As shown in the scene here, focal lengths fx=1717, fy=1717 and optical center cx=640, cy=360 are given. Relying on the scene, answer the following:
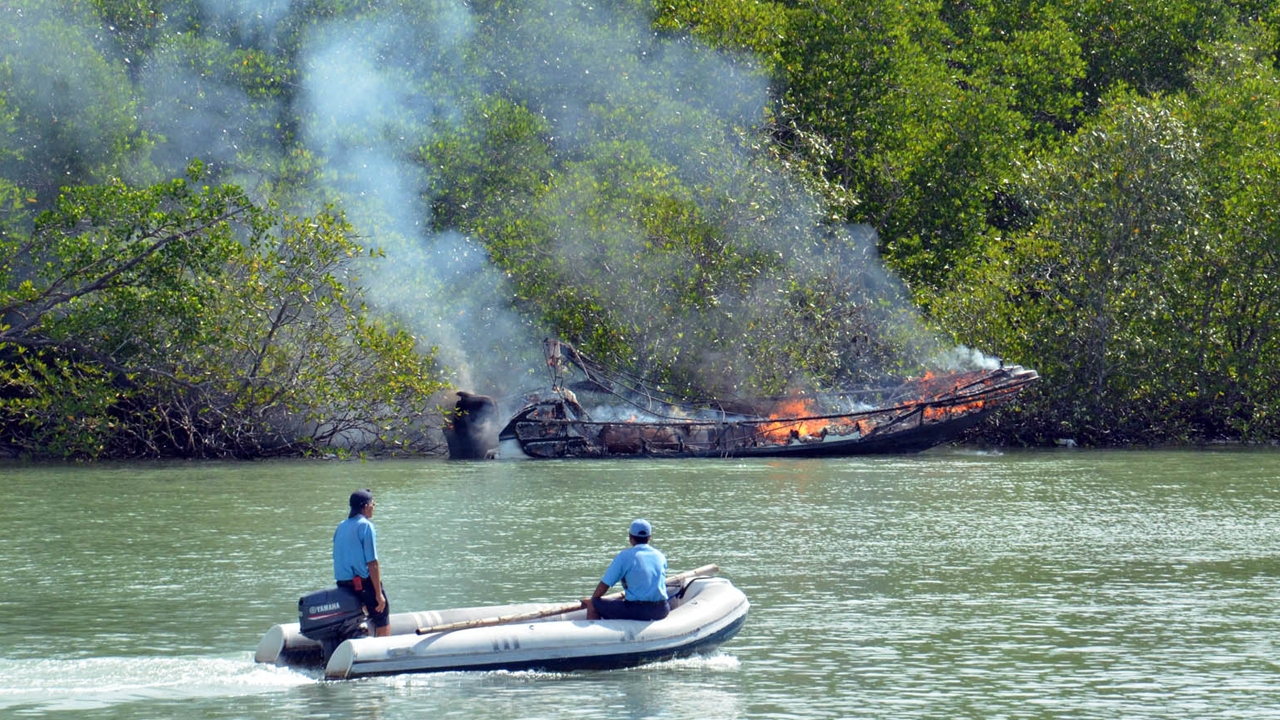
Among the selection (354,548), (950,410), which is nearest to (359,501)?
(354,548)

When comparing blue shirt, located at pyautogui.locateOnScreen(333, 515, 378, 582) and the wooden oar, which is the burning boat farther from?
blue shirt, located at pyautogui.locateOnScreen(333, 515, 378, 582)

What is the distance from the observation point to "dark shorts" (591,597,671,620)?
53.0 feet

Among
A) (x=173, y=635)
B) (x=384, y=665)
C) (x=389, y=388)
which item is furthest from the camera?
(x=389, y=388)

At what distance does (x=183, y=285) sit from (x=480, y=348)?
1290 cm

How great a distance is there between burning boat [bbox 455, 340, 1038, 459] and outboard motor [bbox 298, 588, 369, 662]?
93.6ft

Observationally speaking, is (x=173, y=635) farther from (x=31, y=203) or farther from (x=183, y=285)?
(x=31, y=203)

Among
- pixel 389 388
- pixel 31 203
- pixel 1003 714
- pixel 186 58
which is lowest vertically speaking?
pixel 1003 714

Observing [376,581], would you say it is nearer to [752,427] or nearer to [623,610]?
[623,610]

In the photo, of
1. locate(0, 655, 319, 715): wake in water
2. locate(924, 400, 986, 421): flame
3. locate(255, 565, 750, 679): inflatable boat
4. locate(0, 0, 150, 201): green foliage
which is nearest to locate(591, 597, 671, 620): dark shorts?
locate(255, 565, 750, 679): inflatable boat

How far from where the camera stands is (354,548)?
15.4 meters

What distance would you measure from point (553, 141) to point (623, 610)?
38.6m

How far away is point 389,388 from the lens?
41.0 m

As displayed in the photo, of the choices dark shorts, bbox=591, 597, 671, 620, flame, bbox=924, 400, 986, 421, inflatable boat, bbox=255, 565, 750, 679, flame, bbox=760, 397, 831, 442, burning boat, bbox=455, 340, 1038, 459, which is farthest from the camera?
flame, bbox=760, 397, 831, 442

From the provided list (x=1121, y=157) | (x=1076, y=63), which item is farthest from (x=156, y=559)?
(x=1076, y=63)
